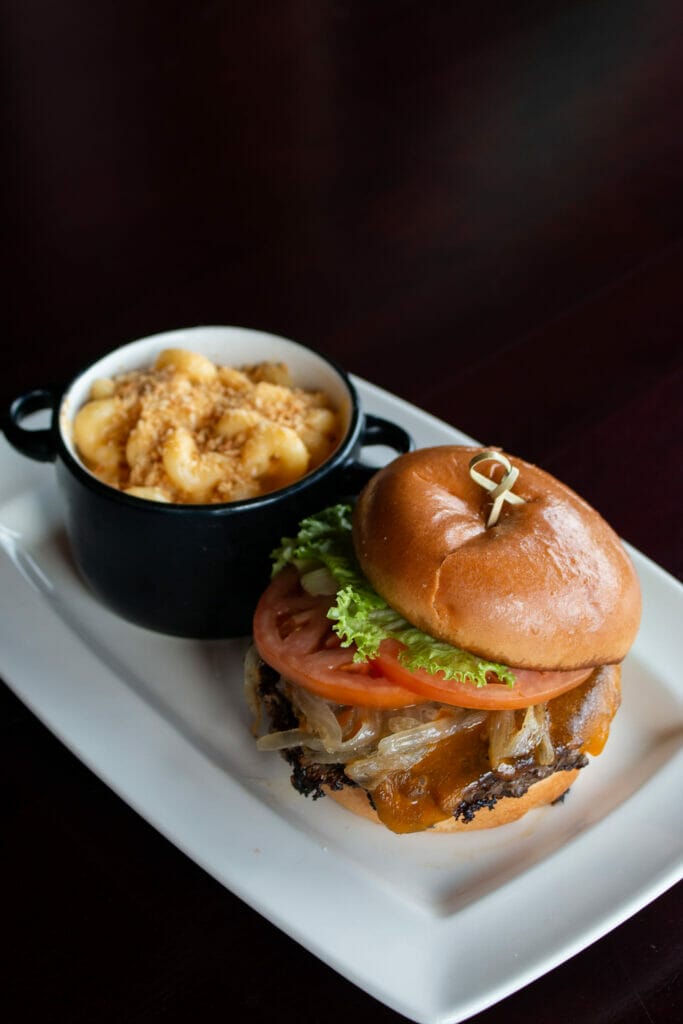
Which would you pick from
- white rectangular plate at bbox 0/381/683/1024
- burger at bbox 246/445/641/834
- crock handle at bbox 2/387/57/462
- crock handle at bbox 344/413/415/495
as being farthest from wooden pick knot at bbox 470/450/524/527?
crock handle at bbox 2/387/57/462

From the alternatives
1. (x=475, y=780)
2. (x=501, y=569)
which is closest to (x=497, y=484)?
(x=501, y=569)

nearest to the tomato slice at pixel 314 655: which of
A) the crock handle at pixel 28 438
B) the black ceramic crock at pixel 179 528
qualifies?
the black ceramic crock at pixel 179 528

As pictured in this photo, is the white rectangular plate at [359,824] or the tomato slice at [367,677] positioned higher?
the tomato slice at [367,677]

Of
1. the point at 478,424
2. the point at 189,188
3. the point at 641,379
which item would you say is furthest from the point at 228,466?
the point at 189,188

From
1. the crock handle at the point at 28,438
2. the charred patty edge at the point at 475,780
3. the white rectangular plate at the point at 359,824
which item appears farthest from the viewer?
the crock handle at the point at 28,438

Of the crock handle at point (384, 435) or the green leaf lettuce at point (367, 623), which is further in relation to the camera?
the crock handle at point (384, 435)

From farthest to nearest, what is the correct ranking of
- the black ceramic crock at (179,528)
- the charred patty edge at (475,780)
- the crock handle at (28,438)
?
the crock handle at (28,438), the black ceramic crock at (179,528), the charred patty edge at (475,780)

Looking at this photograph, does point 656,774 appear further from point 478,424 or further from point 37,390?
point 37,390

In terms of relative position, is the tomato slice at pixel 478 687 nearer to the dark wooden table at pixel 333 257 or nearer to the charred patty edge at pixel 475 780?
the charred patty edge at pixel 475 780
